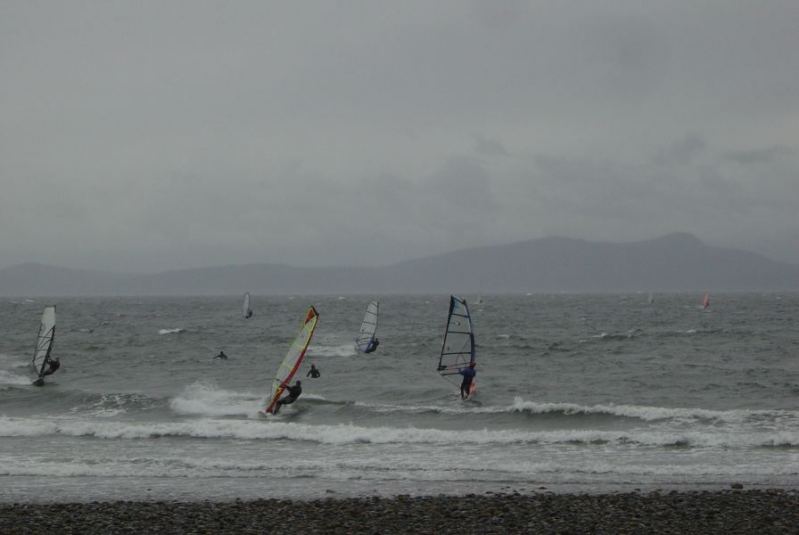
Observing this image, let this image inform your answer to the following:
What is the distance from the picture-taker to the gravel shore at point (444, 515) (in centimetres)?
984

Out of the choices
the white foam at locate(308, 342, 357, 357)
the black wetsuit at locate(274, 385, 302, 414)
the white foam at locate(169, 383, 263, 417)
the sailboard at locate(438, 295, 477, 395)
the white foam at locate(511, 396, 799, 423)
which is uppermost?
the sailboard at locate(438, 295, 477, 395)

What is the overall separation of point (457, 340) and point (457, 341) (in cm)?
5

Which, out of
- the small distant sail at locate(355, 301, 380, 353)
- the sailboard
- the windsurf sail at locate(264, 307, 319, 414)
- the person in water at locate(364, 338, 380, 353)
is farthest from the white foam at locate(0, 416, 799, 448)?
the small distant sail at locate(355, 301, 380, 353)

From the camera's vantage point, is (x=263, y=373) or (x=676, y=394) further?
(x=263, y=373)

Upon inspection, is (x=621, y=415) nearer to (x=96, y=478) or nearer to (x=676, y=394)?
(x=676, y=394)

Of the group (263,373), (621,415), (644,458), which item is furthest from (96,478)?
(263,373)

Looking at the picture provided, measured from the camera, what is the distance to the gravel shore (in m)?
9.84

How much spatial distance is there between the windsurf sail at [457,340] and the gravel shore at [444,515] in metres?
11.5

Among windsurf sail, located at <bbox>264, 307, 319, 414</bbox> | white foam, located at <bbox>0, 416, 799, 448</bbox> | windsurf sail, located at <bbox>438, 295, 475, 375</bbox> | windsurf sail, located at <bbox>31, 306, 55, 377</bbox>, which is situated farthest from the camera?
windsurf sail, located at <bbox>31, 306, 55, 377</bbox>

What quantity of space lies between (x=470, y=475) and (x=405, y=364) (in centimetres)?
1951

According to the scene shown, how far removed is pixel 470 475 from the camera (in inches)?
541

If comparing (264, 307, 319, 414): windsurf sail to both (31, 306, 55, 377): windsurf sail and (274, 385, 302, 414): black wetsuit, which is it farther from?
(31, 306, 55, 377): windsurf sail

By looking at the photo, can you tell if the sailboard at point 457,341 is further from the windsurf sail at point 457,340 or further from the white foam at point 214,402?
the white foam at point 214,402

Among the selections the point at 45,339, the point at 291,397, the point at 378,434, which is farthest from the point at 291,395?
the point at 45,339
